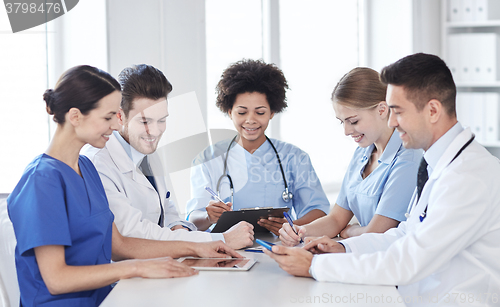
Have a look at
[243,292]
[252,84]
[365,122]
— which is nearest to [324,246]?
[243,292]

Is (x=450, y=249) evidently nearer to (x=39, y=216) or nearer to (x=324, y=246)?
(x=324, y=246)

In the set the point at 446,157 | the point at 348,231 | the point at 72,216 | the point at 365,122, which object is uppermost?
the point at 365,122

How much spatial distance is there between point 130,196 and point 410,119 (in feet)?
3.45

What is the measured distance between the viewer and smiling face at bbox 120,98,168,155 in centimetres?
181

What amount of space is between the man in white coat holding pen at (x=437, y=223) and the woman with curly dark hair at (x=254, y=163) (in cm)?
82

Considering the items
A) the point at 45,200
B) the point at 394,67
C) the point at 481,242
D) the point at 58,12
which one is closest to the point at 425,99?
the point at 394,67

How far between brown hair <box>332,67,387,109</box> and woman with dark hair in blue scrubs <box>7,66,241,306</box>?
0.83 meters

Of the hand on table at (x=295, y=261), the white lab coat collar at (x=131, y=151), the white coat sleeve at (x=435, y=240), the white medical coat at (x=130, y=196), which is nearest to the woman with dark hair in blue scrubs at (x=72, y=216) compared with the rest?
the white medical coat at (x=130, y=196)

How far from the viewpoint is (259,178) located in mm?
2225

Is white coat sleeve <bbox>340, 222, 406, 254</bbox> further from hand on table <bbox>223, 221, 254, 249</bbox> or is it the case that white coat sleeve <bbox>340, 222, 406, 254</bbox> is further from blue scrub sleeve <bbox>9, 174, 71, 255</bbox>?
blue scrub sleeve <bbox>9, 174, 71, 255</bbox>

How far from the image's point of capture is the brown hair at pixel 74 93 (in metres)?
1.30

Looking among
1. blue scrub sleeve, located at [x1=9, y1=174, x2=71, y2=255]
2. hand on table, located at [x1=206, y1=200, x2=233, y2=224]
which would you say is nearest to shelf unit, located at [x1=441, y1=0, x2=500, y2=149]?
hand on table, located at [x1=206, y1=200, x2=233, y2=224]

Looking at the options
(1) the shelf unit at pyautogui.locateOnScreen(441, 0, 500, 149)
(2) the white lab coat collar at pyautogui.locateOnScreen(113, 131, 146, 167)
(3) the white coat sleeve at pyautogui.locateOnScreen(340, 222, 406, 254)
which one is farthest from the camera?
(1) the shelf unit at pyautogui.locateOnScreen(441, 0, 500, 149)

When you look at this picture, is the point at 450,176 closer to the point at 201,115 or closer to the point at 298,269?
the point at 298,269
